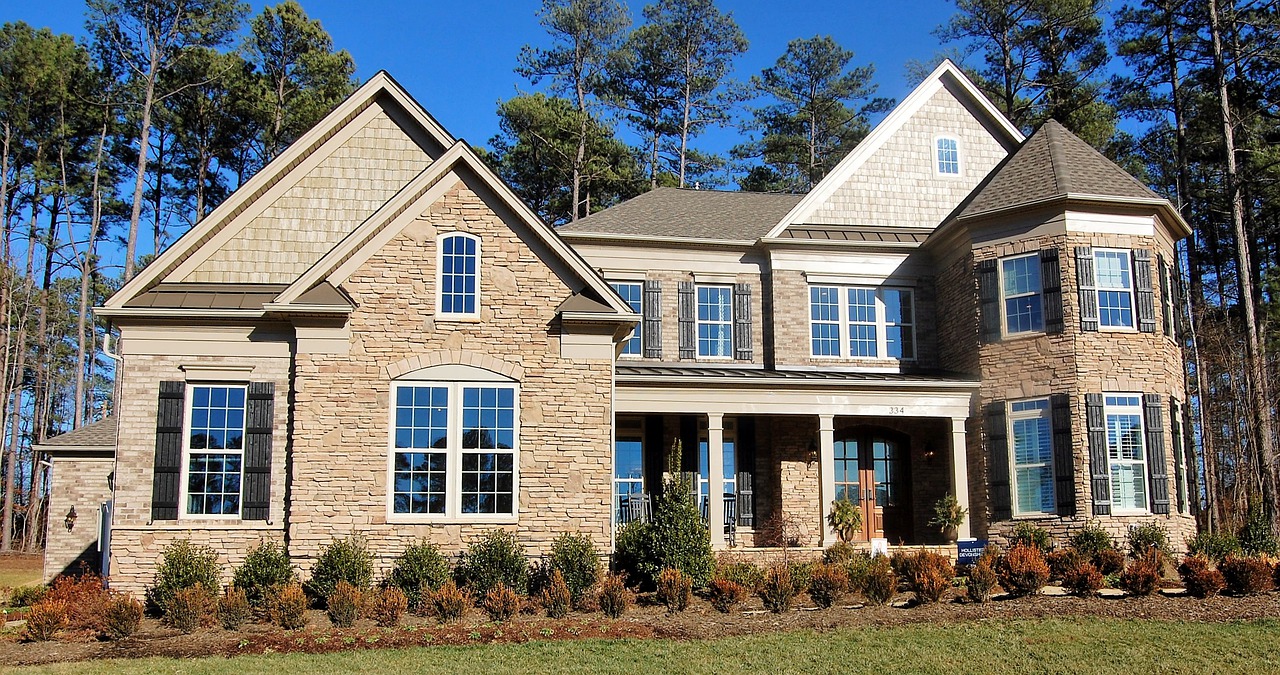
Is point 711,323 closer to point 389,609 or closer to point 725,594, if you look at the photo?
point 725,594

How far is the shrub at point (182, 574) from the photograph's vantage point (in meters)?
15.7

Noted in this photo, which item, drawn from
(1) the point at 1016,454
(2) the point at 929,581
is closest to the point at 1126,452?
(1) the point at 1016,454

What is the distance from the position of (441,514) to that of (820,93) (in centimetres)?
3371

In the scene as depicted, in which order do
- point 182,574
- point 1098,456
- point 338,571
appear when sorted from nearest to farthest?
point 338,571 < point 182,574 < point 1098,456

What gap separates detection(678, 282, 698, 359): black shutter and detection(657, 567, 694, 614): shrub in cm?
854

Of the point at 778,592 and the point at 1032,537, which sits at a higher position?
the point at 1032,537

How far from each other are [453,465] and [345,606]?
10.1ft

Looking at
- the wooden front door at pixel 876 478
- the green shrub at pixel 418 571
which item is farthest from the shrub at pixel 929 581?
the wooden front door at pixel 876 478

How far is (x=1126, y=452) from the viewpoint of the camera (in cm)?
1944

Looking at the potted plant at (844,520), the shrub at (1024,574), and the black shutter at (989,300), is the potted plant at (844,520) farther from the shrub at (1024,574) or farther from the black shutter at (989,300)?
the shrub at (1024,574)

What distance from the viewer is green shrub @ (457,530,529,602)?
1570cm

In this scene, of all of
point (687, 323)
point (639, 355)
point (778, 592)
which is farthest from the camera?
point (687, 323)

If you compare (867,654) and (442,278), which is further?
(442,278)

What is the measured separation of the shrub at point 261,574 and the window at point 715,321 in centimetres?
1019
